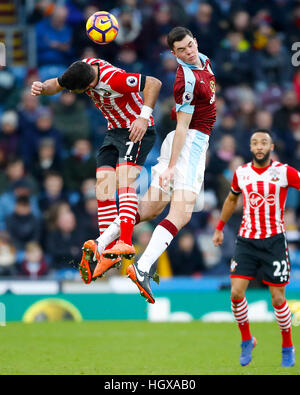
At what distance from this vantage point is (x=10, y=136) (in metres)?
14.7

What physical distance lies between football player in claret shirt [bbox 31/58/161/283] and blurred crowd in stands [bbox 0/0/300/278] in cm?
528

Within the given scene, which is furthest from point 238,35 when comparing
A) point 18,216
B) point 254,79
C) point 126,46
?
point 18,216

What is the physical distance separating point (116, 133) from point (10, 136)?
22.7ft

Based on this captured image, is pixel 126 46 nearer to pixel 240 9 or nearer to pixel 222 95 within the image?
pixel 222 95

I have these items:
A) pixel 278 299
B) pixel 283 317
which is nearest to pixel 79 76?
pixel 278 299

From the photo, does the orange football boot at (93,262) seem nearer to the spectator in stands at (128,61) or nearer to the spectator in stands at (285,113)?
the spectator in stands at (128,61)

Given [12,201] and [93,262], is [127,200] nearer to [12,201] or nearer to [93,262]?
[93,262]

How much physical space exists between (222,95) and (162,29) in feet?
5.60

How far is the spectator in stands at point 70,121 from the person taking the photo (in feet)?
47.7

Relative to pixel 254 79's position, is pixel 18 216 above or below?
below

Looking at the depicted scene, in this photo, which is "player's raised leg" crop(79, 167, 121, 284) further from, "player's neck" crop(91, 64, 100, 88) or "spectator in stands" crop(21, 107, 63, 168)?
"spectator in stands" crop(21, 107, 63, 168)

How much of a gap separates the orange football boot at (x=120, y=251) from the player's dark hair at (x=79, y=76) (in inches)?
58.9
